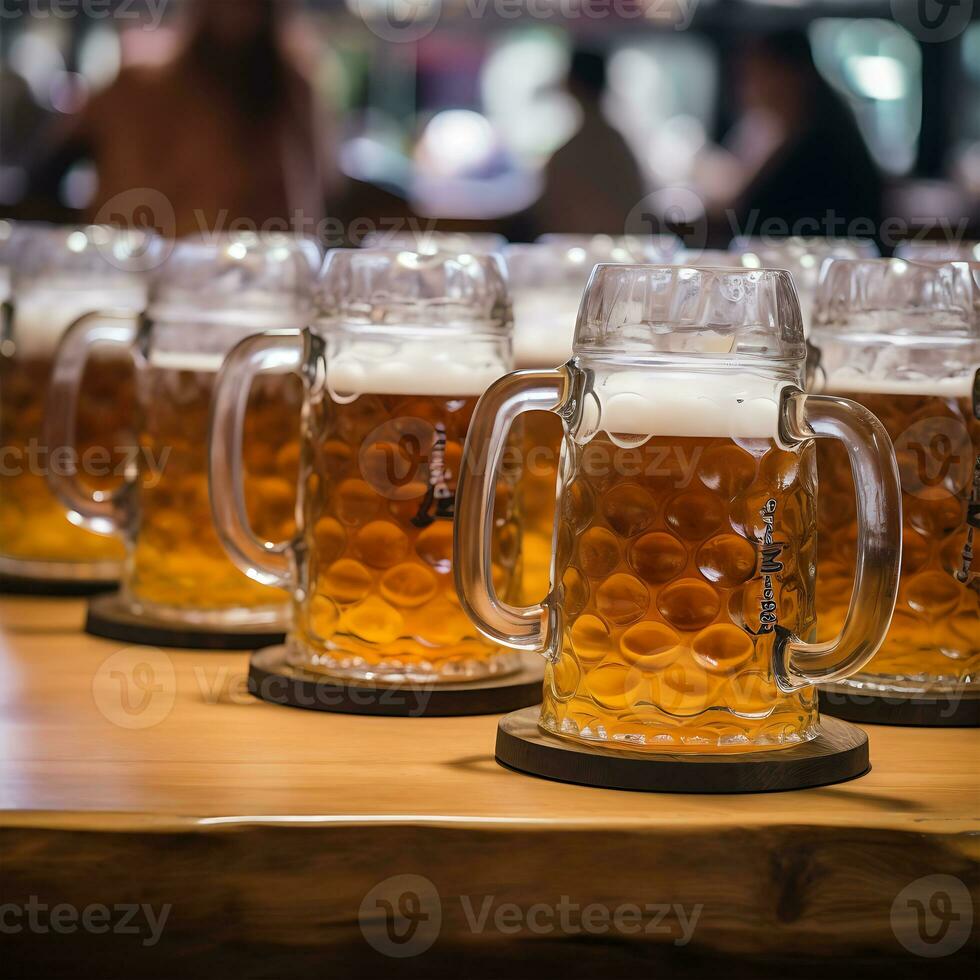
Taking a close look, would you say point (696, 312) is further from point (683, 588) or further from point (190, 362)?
point (190, 362)

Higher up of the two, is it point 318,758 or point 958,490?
point 958,490

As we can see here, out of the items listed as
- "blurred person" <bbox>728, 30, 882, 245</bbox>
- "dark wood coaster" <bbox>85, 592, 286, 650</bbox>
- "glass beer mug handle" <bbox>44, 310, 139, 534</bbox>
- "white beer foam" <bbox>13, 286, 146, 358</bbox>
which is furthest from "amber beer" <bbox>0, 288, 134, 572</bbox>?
"blurred person" <bbox>728, 30, 882, 245</bbox>

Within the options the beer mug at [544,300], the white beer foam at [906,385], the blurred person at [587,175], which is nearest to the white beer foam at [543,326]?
the beer mug at [544,300]

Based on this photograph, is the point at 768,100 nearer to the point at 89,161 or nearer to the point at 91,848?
the point at 89,161

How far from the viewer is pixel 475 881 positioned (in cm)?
82

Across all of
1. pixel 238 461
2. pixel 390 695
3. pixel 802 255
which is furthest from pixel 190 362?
pixel 802 255

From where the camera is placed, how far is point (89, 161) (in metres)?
2.84

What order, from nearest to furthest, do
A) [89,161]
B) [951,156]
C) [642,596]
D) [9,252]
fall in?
[642,596]
[9,252]
[89,161]
[951,156]

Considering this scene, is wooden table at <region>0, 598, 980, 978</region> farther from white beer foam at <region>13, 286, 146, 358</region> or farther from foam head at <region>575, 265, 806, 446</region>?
white beer foam at <region>13, 286, 146, 358</region>

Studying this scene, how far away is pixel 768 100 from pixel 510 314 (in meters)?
3.14

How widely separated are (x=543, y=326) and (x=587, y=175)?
278cm

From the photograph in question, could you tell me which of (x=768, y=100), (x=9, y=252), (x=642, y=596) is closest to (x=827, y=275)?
(x=642, y=596)

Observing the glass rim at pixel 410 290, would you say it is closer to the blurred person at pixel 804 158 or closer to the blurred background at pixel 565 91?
the blurred person at pixel 804 158

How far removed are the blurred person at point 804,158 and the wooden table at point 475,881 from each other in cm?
254
